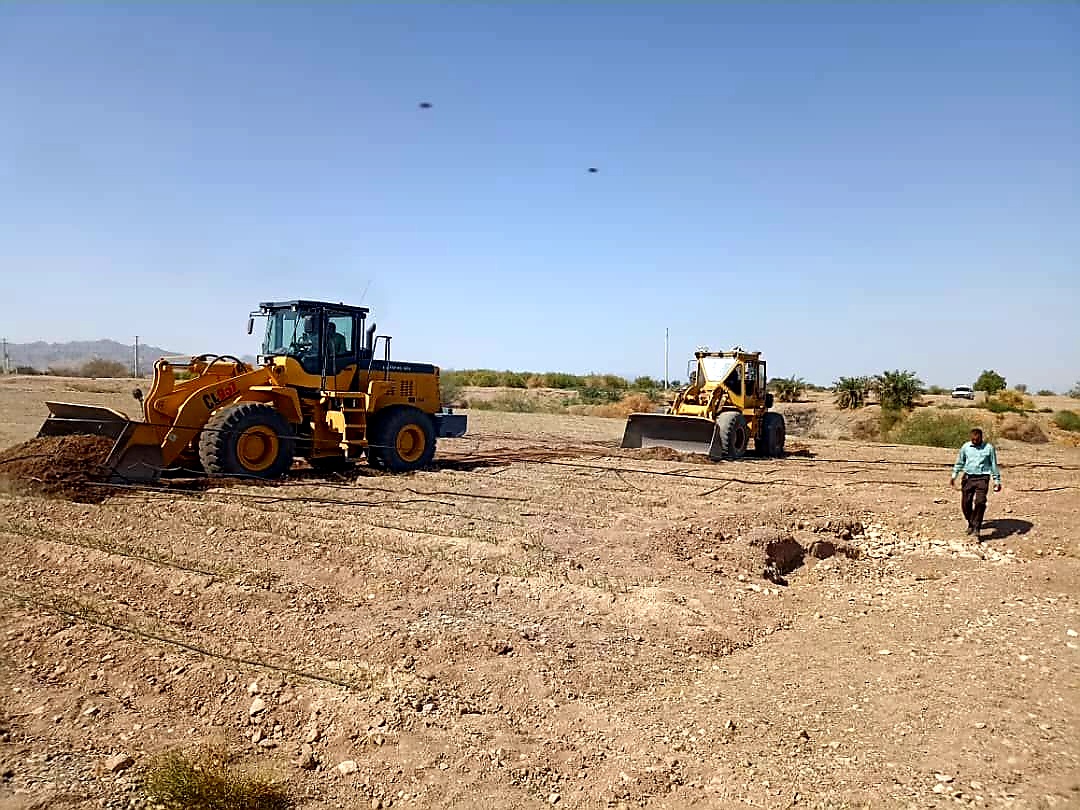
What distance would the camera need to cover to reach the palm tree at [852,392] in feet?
121

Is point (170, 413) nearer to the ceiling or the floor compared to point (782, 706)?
nearer to the ceiling

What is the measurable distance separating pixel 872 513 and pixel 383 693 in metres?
8.60

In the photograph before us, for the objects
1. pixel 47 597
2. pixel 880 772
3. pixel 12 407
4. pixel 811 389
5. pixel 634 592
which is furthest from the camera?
pixel 811 389

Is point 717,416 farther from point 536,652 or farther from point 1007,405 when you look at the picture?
point 1007,405

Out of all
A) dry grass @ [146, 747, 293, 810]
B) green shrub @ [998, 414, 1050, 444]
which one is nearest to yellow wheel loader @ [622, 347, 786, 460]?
dry grass @ [146, 747, 293, 810]

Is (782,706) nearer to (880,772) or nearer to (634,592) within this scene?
(880,772)

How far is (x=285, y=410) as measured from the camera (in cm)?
1326

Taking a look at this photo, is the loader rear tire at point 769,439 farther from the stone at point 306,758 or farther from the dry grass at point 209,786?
the dry grass at point 209,786

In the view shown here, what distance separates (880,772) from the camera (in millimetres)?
4883

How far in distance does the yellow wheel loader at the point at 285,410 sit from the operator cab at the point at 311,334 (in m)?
0.02

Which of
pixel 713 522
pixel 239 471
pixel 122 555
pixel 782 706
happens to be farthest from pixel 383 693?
pixel 239 471

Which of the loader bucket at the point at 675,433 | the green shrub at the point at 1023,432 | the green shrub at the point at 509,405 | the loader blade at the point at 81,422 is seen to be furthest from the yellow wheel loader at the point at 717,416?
the green shrub at the point at 509,405

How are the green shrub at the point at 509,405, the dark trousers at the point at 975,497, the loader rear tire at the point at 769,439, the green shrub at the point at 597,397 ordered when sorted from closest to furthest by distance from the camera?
the dark trousers at the point at 975,497 < the loader rear tire at the point at 769,439 < the green shrub at the point at 509,405 < the green shrub at the point at 597,397

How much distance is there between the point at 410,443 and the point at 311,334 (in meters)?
2.55
